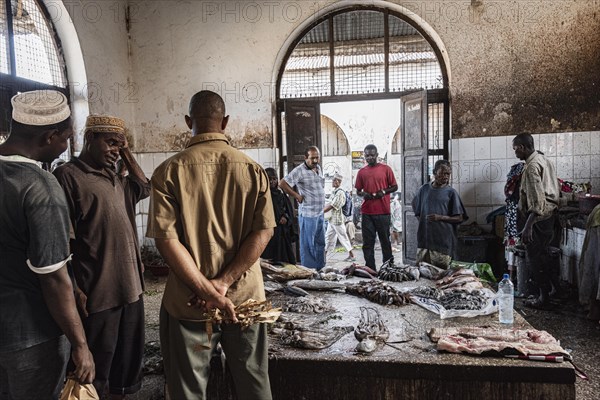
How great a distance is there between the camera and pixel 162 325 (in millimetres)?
2260

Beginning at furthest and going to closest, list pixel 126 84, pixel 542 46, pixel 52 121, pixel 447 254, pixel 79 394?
pixel 126 84
pixel 542 46
pixel 447 254
pixel 79 394
pixel 52 121

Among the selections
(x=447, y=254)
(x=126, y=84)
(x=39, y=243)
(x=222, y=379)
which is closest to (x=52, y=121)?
(x=39, y=243)

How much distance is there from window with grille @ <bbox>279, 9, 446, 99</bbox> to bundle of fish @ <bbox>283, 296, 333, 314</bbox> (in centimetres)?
456

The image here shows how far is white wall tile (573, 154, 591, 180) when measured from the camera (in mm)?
6699

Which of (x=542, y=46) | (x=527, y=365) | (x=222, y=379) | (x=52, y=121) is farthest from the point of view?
(x=542, y=46)

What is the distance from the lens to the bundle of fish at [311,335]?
→ 2.85m

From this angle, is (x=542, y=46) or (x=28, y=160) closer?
(x=28, y=160)

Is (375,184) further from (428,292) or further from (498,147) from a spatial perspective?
(428,292)

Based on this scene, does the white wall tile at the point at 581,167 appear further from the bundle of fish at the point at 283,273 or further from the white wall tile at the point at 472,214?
the bundle of fish at the point at 283,273

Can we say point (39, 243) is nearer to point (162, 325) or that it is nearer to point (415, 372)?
point (162, 325)

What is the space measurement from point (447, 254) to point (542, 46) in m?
3.69

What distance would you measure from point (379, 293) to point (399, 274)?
27.3 inches

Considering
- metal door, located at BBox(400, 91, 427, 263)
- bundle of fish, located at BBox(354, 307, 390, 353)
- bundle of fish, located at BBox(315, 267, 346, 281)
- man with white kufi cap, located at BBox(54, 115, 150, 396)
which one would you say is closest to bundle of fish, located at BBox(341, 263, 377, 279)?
bundle of fish, located at BBox(315, 267, 346, 281)

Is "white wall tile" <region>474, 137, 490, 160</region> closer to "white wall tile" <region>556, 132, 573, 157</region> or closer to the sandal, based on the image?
"white wall tile" <region>556, 132, 573, 157</region>
